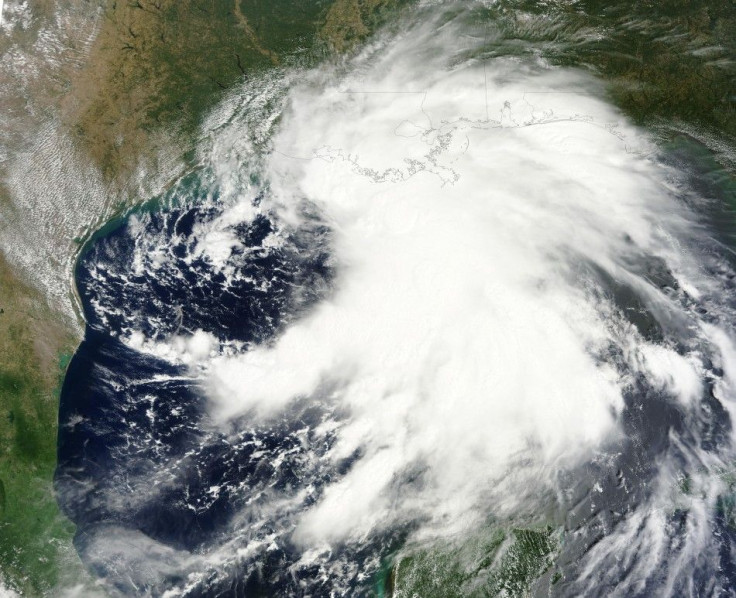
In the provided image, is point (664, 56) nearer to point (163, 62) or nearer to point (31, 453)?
point (163, 62)

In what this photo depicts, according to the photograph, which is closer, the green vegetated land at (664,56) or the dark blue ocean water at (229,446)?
the dark blue ocean water at (229,446)

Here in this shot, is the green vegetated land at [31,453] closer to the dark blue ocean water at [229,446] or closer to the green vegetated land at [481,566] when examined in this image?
the dark blue ocean water at [229,446]

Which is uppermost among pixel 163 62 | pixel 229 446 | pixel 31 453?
pixel 163 62

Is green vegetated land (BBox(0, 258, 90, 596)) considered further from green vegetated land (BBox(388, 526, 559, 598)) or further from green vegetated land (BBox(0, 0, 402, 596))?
green vegetated land (BBox(388, 526, 559, 598))

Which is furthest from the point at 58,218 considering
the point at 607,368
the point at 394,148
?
the point at 607,368

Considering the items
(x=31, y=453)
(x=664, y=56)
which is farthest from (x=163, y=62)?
(x=664, y=56)

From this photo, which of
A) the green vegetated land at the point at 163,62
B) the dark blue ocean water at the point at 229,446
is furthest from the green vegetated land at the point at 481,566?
the green vegetated land at the point at 163,62

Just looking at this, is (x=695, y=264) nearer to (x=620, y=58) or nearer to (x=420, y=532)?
(x=620, y=58)

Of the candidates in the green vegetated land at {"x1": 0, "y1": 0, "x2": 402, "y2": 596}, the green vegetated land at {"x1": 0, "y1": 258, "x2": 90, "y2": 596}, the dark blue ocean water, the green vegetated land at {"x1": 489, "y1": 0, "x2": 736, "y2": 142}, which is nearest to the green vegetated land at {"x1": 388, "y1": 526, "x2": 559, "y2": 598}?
the dark blue ocean water
